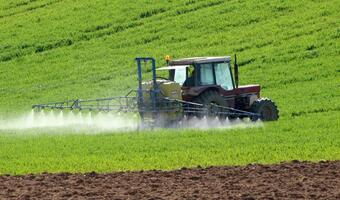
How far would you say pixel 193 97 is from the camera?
2870 cm

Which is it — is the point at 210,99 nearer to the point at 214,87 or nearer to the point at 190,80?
the point at 214,87

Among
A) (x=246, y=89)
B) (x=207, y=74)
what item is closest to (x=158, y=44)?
(x=246, y=89)

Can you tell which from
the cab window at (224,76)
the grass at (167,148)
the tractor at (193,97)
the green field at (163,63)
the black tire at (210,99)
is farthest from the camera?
the cab window at (224,76)

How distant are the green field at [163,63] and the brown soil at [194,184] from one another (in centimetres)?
139

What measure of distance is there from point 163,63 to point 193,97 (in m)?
14.7

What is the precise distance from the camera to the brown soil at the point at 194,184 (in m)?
16.5

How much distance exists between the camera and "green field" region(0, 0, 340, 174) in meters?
22.1

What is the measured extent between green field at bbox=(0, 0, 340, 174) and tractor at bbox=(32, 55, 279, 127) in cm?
123

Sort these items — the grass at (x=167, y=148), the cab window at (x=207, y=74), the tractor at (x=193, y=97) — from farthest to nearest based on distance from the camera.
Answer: the cab window at (x=207, y=74), the tractor at (x=193, y=97), the grass at (x=167, y=148)

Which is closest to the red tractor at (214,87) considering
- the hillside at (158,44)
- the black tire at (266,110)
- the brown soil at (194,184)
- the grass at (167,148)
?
the black tire at (266,110)

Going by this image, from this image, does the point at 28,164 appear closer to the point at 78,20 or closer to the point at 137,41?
the point at 137,41

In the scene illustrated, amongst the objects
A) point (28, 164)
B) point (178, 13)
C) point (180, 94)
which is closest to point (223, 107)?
point (180, 94)

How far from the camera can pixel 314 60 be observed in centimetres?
4053

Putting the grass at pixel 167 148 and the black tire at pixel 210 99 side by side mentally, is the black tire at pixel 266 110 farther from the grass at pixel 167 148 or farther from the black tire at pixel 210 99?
the grass at pixel 167 148
